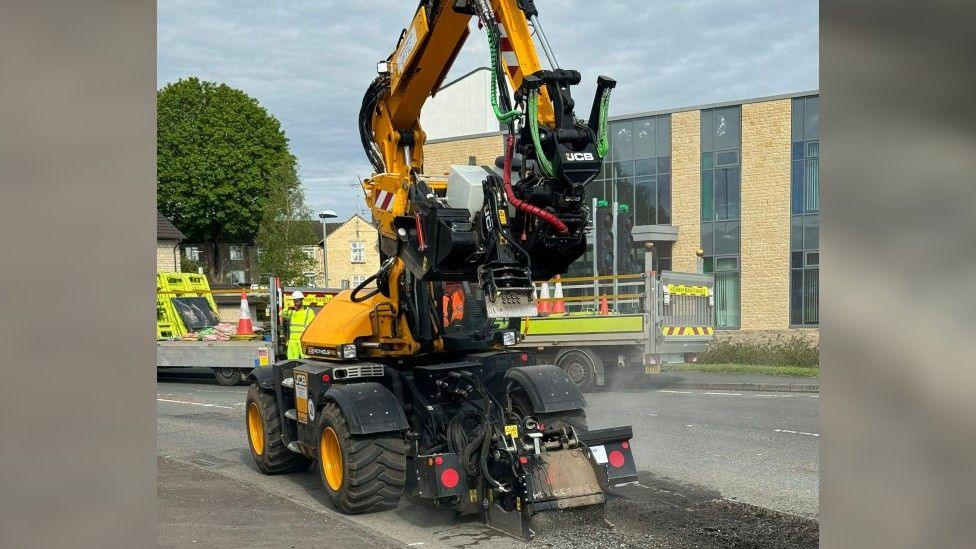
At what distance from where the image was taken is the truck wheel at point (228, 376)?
20.1 metres

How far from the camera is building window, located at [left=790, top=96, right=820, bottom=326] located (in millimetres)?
27031

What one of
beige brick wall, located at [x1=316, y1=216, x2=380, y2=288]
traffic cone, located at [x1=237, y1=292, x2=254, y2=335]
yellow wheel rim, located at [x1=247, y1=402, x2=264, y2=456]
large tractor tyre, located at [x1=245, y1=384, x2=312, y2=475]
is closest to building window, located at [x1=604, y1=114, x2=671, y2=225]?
traffic cone, located at [x1=237, y1=292, x2=254, y2=335]

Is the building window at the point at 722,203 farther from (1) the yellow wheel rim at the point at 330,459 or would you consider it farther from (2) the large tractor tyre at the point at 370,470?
(2) the large tractor tyre at the point at 370,470

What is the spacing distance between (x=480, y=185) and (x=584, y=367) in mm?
10990

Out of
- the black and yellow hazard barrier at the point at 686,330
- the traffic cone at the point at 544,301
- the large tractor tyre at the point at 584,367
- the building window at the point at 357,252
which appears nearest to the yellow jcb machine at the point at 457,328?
the large tractor tyre at the point at 584,367

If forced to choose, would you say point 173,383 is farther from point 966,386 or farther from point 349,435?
point 966,386

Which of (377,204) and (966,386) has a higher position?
(377,204)

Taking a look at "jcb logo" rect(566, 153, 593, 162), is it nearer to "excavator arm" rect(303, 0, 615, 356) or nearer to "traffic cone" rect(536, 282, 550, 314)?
"excavator arm" rect(303, 0, 615, 356)

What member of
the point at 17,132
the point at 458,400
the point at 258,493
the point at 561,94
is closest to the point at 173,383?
the point at 258,493

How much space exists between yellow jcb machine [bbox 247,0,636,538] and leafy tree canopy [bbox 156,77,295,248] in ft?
118

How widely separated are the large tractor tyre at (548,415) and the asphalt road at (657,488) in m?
0.67

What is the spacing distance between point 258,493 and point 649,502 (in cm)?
342

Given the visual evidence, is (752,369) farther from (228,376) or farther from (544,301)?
(228,376)

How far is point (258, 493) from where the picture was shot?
27.0 ft
